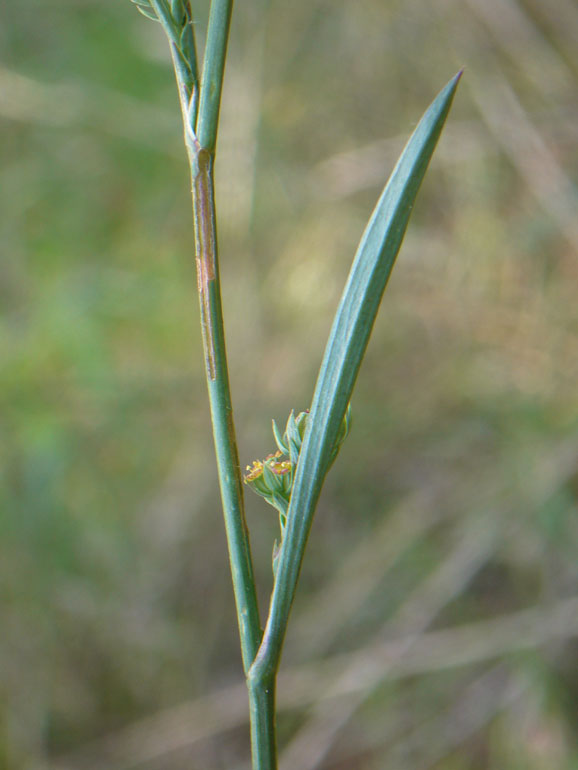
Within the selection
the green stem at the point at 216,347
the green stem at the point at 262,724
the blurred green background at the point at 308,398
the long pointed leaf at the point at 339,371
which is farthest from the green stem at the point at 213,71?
the blurred green background at the point at 308,398

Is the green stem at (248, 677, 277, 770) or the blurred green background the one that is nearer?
the green stem at (248, 677, 277, 770)

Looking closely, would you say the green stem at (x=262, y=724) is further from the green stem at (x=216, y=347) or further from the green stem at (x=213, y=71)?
the green stem at (x=213, y=71)

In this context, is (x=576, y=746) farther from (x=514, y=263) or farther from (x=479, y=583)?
(x=514, y=263)

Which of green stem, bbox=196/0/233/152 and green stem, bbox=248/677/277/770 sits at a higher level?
green stem, bbox=196/0/233/152

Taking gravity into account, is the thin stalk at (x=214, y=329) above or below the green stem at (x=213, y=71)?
below

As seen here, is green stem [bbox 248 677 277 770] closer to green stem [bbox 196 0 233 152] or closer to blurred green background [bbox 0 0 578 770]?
green stem [bbox 196 0 233 152]

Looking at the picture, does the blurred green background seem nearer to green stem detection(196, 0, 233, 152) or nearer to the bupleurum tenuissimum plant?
the bupleurum tenuissimum plant

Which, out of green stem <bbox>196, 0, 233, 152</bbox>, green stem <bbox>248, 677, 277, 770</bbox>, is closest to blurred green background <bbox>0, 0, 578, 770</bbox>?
green stem <bbox>248, 677, 277, 770</bbox>
